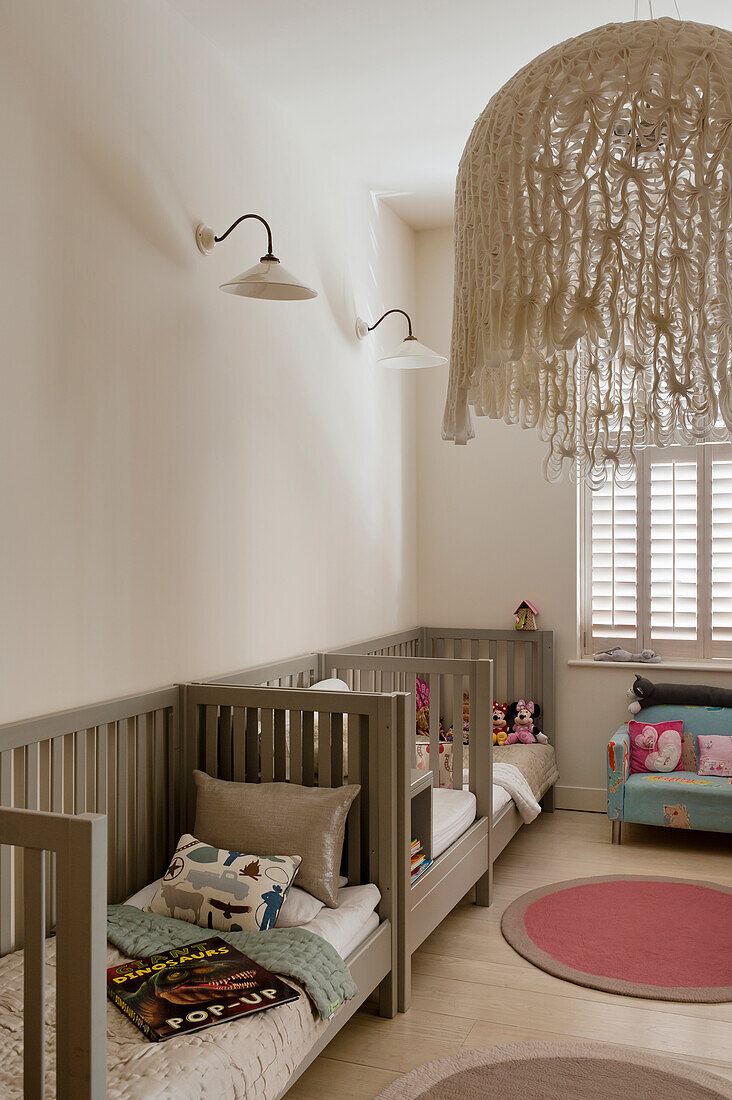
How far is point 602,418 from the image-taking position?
63.4 inches

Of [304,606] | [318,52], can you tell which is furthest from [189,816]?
[318,52]

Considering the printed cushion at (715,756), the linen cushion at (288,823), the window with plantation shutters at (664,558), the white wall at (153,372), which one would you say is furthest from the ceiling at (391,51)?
the printed cushion at (715,756)

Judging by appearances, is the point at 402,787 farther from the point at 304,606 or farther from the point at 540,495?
the point at 540,495

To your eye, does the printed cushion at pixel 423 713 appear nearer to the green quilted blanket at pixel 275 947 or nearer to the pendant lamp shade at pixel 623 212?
the green quilted blanket at pixel 275 947

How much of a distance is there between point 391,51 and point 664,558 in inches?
104

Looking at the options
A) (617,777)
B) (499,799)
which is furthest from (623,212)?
(617,777)

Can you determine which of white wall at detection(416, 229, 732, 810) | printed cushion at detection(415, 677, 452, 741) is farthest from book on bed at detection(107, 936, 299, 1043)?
white wall at detection(416, 229, 732, 810)

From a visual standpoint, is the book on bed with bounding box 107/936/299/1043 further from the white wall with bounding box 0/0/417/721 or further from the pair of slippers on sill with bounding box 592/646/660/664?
the pair of slippers on sill with bounding box 592/646/660/664

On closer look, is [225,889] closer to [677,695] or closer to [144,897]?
[144,897]

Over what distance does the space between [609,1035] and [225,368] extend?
2.21 meters

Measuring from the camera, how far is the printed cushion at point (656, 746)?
410cm

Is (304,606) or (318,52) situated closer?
(318,52)

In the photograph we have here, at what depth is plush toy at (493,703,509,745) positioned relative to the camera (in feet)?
14.6

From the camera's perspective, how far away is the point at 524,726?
4.47m
